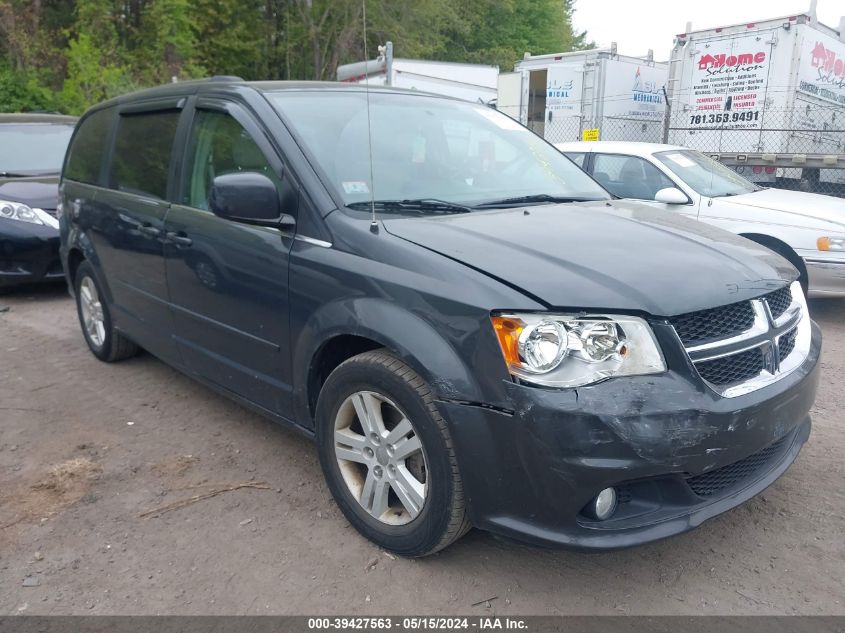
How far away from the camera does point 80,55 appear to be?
1819 centimetres

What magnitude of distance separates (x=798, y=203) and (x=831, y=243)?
0.68 meters

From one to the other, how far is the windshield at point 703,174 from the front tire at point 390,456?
5.08 metres

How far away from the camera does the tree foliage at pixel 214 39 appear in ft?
65.8

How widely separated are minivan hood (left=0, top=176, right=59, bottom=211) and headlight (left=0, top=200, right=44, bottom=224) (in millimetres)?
53

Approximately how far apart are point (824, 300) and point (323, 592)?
6.53m

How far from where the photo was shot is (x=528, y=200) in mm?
3408

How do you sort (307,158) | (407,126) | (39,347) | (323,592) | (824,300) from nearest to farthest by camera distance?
(323,592)
(307,158)
(407,126)
(39,347)
(824,300)

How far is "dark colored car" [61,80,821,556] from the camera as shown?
2.26m

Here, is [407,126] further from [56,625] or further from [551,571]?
[56,625]

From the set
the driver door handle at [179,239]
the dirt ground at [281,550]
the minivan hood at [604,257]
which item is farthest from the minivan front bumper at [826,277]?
the driver door handle at [179,239]

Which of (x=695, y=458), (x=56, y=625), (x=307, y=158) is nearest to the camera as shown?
(x=695, y=458)

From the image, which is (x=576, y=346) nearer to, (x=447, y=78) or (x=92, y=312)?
(x=92, y=312)

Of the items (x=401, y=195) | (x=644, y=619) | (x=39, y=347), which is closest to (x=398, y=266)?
(x=401, y=195)


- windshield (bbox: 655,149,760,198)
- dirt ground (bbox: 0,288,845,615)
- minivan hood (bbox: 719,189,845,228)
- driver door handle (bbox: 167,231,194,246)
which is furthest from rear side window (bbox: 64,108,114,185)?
minivan hood (bbox: 719,189,845,228)
